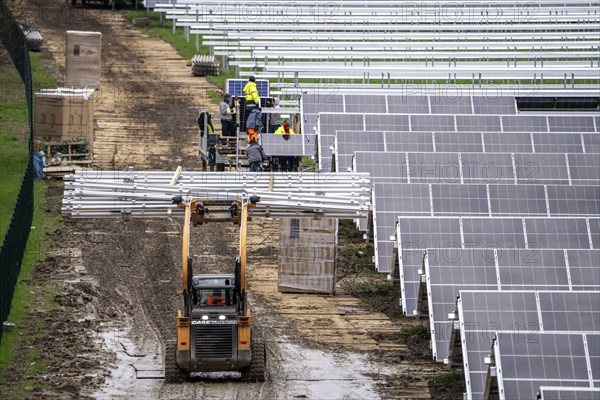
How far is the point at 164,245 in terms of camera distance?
36094 millimetres

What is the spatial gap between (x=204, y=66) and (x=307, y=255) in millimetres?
23360

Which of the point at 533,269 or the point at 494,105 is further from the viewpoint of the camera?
the point at 494,105

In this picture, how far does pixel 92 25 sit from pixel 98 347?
115 ft

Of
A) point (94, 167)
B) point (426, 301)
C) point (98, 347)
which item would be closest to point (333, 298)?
point (426, 301)

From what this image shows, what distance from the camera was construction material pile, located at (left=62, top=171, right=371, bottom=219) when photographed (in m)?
27.8

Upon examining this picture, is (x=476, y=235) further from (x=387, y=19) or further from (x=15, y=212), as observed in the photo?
(x=387, y=19)

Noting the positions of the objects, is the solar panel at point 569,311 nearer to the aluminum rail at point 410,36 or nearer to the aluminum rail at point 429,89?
the aluminum rail at point 429,89

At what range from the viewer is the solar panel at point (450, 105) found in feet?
136

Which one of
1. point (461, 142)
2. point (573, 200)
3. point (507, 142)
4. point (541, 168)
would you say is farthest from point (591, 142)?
point (573, 200)

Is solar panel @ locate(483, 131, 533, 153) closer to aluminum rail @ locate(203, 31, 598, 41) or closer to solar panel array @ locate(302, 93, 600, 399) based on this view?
solar panel array @ locate(302, 93, 600, 399)

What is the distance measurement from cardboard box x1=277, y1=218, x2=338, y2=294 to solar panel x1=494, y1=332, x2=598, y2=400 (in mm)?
9162

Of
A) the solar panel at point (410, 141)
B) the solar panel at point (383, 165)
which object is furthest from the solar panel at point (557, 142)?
the solar panel at point (383, 165)

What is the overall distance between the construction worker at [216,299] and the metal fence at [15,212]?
4.91 meters

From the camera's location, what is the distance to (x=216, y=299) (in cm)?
2566
